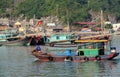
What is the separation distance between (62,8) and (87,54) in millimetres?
83941

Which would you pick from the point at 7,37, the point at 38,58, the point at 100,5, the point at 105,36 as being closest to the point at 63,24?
the point at 100,5

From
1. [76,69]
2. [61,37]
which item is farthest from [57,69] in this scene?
[61,37]

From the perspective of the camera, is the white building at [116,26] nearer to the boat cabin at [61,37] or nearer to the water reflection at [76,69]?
the boat cabin at [61,37]

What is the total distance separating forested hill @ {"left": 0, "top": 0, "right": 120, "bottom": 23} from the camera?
13675 centimetres

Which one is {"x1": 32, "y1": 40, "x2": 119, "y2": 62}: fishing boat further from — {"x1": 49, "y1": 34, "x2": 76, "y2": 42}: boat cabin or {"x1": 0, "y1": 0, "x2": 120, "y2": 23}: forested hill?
{"x1": 0, "y1": 0, "x2": 120, "y2": 23}: forested hill

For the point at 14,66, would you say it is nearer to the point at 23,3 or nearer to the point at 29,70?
the point at 29,70

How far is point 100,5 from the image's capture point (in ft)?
463

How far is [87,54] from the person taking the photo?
5428 cm

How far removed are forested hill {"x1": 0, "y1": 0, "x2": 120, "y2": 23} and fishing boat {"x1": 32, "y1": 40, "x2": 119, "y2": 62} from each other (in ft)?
257

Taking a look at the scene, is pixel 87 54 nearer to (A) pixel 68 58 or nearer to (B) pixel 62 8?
(A) pixel 68 58

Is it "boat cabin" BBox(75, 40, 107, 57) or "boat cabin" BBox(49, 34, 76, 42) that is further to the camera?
"boat cabin" BBox(49, 34, 76, 42)

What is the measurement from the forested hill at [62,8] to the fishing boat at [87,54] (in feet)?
257

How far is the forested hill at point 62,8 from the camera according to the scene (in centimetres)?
13675

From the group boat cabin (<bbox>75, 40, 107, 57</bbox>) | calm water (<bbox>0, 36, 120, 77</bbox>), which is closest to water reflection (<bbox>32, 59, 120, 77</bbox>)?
calm water (<bbox>0, 36, 120, 77</bbox>)
